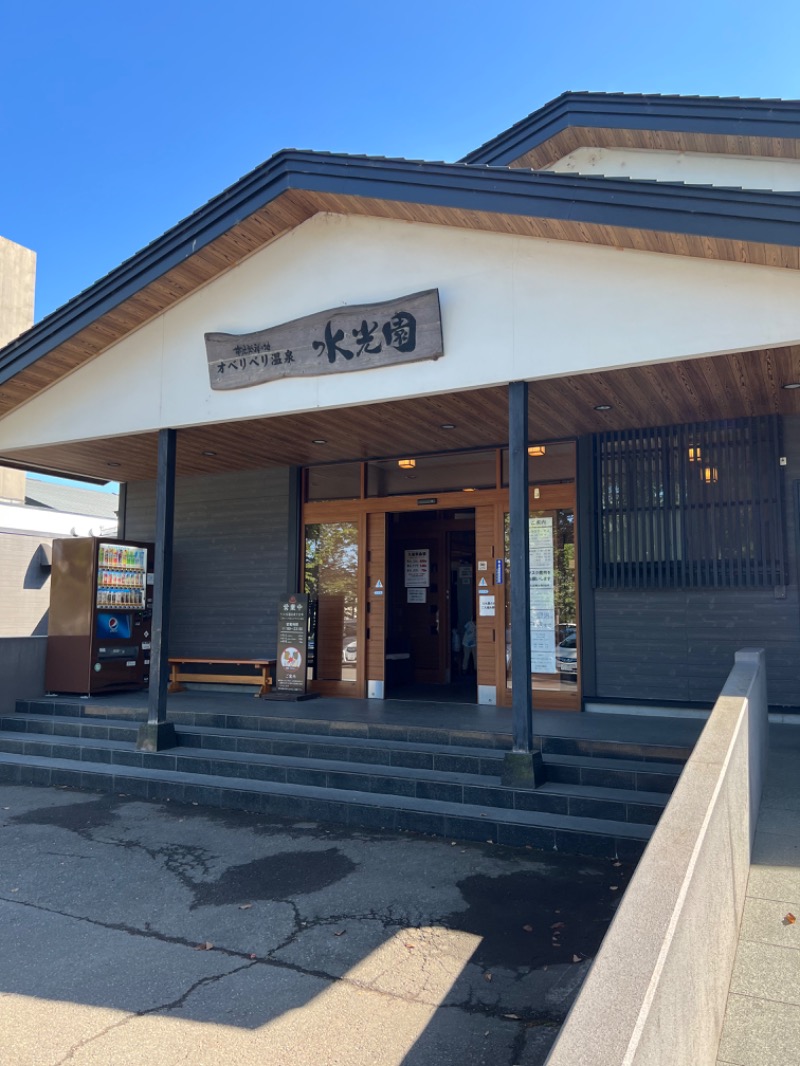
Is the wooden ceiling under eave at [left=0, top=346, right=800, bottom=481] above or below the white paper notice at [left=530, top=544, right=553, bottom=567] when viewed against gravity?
above

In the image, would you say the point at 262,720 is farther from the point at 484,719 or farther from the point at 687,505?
the point at 687,505

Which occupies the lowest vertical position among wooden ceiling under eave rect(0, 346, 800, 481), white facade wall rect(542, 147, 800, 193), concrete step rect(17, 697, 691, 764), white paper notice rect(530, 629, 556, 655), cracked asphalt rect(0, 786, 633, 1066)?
cracked asphalt rect(0, 786, 633, 1066)

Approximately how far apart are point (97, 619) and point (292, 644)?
2359mm

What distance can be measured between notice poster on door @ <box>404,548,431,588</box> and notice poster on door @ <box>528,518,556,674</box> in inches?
131

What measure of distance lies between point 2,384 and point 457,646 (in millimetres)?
7011

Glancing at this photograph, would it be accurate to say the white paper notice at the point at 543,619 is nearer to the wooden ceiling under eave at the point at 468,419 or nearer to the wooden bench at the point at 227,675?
the wooden ceiling under eave at the point at 468,419

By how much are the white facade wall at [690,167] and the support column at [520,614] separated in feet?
12.0

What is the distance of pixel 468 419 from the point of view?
771cm

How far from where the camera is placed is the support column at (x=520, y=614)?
5.70 meters

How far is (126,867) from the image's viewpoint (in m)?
5.07

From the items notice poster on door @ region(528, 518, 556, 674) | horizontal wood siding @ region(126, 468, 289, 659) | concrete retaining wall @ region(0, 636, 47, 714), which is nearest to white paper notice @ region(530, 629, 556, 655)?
notice poster on door @ region(528, 518, 556, 674)

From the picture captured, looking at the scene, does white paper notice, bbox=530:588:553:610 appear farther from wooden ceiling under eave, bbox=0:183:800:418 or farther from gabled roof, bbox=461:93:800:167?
gabled roof, bbox=461:93:800:167

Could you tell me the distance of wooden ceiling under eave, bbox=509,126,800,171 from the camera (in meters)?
7.91

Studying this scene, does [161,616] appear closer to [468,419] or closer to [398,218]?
[468,419]
